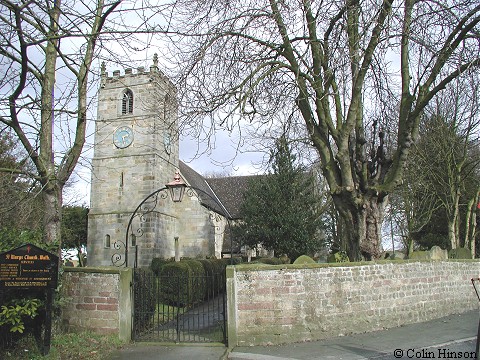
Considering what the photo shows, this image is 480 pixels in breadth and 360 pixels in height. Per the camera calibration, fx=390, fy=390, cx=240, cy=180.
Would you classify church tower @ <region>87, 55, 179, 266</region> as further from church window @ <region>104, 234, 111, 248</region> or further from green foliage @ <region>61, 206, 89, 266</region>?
green foliage @ <region>61, 206, 89, 266</region>

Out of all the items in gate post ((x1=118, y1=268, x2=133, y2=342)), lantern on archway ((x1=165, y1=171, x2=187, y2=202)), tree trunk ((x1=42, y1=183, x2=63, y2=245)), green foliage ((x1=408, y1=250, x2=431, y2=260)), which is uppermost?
lantern on archway ((x1=165, y1=171, x2=187, y2=202))

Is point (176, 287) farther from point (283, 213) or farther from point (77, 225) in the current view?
point (77, 225)

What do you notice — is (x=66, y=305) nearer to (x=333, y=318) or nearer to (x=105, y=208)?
(x=333, y=318)

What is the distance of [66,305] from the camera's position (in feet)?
27.3

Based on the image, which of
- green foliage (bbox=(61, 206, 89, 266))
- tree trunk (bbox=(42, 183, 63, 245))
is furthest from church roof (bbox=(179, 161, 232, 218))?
tree trunk (bbox=(42, 183, 63, 245))

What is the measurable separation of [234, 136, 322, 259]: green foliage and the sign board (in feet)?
58.3

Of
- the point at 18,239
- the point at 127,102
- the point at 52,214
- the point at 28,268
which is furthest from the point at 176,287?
the point at 127,102

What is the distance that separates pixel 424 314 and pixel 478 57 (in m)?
6.41

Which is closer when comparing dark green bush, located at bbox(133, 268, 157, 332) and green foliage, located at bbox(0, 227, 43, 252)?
green foliage, located at bbox(0, 227, 43, 252)

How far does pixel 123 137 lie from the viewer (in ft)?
87.4

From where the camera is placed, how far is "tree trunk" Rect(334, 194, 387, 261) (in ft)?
33.2

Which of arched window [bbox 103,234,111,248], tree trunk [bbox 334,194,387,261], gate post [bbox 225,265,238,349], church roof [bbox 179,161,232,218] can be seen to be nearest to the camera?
gate post [bbox 225,265,238,349]

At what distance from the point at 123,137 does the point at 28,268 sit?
20963 millimetres

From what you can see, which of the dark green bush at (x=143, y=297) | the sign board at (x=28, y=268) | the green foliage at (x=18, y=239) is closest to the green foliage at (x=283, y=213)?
the dark green bush at (x=143, y=297)
